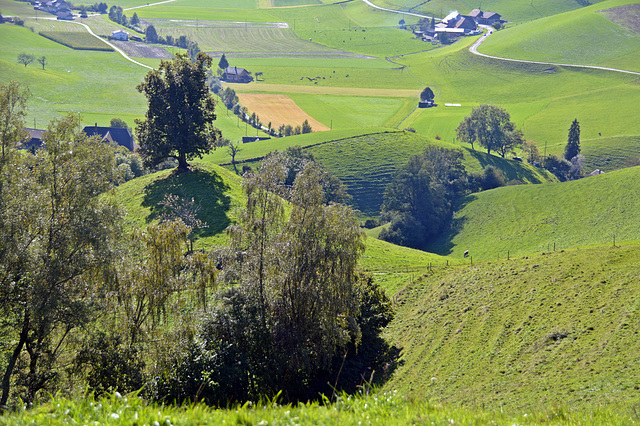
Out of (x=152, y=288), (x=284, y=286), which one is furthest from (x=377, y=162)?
(x=152, y=288)

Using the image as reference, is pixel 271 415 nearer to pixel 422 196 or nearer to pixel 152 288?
pixel 152 288

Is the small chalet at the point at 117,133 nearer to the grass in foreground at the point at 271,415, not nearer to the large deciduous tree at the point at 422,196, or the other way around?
the large deciduous tree at the point at 422,196

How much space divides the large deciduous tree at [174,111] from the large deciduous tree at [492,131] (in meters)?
123

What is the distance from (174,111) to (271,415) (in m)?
66.2

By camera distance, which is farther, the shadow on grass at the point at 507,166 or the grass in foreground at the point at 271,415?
the shadow on grass at the point at 507,166

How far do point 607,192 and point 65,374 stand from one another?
10822 cm

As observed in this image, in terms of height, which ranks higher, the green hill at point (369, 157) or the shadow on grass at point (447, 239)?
the green hill at point (369, 157)

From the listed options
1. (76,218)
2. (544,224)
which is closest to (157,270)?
(76,218)

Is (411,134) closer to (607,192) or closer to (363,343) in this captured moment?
(607,192)

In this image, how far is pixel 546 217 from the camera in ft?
345

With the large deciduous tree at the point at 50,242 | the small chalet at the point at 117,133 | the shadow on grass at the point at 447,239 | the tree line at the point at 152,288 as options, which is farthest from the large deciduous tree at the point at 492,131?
the large deciduous tree at the point at 50,242

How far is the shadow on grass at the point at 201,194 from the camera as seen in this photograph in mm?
63906

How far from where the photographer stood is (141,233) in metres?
30.6

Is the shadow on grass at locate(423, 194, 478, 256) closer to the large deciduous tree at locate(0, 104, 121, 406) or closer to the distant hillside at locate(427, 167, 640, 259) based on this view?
the distant hillside at locate(427, 167, 640, 259)
